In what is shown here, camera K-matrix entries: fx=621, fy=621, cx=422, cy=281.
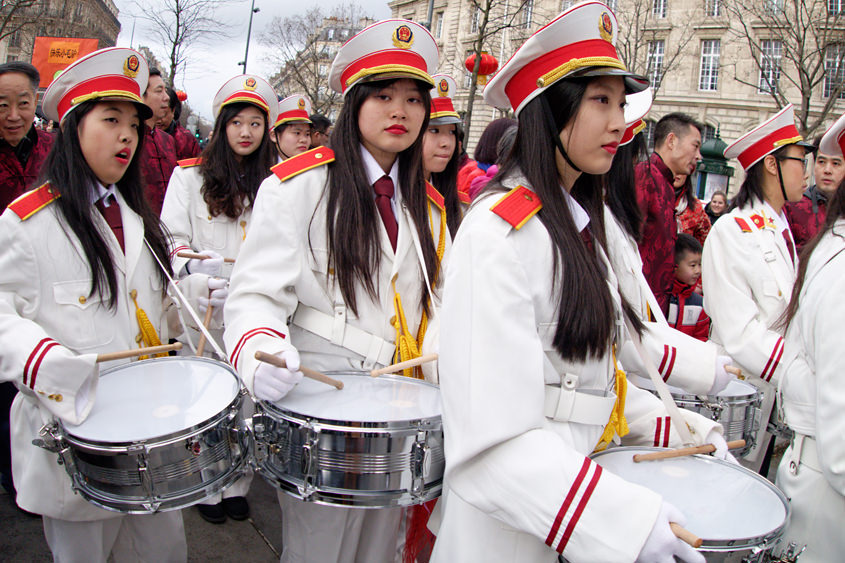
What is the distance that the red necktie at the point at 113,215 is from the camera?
2.68 meters

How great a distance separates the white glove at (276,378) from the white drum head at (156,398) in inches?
8.8

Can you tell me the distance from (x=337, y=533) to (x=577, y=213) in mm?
1558

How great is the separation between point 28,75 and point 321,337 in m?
3.28

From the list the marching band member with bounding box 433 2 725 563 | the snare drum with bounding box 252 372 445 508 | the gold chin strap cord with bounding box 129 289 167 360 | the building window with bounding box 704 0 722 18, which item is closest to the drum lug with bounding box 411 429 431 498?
the snare drum with bounding box 252 372 445 508

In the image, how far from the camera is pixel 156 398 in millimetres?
2227

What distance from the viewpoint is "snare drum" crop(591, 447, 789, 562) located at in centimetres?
154

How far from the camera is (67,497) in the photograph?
233 centimetres

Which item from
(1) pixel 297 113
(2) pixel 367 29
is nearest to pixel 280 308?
(2) pixel 367 29

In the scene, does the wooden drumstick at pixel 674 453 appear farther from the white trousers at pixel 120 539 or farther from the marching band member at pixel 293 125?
the marching band member at pixel 293 125

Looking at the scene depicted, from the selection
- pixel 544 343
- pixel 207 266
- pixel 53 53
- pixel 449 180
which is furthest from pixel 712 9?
pixel 544 343

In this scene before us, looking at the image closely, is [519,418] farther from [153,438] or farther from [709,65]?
[709,65]

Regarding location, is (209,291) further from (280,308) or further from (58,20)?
(58,20)

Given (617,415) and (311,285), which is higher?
(311,285)

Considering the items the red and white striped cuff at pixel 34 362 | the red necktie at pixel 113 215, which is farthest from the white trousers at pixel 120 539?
the red necktie at pixel 113 215
